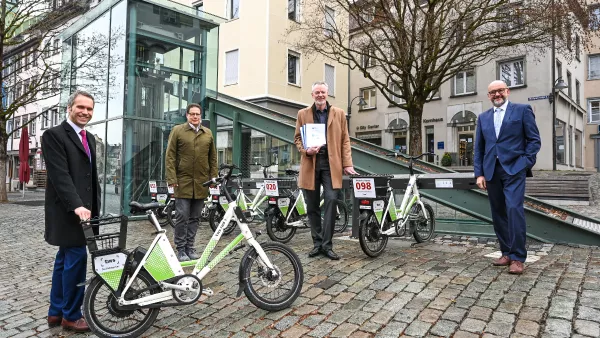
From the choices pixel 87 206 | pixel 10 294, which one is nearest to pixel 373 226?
pixel 87 206

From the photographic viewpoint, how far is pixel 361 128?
33.0 meters

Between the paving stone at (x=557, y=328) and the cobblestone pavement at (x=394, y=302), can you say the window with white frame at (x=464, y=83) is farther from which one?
the paving stone at (x=557, y=328)

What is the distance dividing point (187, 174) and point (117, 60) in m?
6.98

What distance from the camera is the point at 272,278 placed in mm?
3537

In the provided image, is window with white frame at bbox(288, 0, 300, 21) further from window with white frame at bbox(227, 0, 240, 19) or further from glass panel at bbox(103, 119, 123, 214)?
glass panel at bbox(103, 119, 123, 214)

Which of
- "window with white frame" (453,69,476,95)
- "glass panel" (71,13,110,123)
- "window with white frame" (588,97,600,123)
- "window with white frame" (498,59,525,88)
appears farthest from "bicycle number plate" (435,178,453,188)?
"window with white frame" (588,97,600,123)

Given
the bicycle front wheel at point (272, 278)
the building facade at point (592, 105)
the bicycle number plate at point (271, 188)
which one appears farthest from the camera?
the building facade at point (592, 105)

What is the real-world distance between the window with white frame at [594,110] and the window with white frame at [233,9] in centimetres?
3028

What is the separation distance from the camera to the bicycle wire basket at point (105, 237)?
300 cm

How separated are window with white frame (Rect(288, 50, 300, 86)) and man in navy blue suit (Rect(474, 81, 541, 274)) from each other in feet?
63.6

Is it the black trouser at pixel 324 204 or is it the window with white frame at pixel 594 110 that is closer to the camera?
the black trouser at pixel 324 204

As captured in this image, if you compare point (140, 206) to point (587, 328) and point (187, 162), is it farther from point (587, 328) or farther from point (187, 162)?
point (587, 328)

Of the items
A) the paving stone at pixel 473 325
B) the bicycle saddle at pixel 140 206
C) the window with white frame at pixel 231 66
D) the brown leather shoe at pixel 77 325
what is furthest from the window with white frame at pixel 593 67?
the brown leather shoe at pixel 77 325

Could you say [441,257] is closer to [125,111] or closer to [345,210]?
[345,210]
